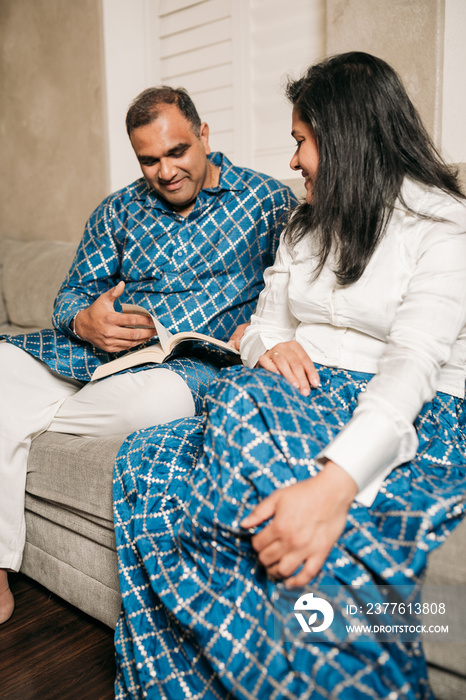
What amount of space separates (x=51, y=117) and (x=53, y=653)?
9.14ft

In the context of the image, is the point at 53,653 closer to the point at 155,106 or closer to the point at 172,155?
the point at 172,155

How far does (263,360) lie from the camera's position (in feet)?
3.83

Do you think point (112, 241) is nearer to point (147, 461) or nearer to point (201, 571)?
point (147, 461)

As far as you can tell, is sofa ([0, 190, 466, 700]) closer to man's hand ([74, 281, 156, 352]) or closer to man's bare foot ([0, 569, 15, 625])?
man's bare foot ([0, 569, 15, 625])

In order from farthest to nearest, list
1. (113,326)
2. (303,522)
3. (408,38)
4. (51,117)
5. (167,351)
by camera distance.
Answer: (51,117)
(408,38)
(113,326)
(167,351)
(303,522)

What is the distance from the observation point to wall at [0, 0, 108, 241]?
115 inches

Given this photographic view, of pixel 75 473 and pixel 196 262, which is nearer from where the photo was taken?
pixel 75 473

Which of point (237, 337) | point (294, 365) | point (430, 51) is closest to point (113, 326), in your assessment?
point (237, 337)

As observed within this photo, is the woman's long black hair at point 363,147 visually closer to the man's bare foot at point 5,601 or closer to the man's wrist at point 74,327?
the man's wrist at point 74,327

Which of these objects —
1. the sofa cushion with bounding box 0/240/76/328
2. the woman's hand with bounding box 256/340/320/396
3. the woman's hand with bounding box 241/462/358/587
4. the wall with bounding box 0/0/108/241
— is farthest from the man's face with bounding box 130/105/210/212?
the wall with bounding box 0/0/108/241

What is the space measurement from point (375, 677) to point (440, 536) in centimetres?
22

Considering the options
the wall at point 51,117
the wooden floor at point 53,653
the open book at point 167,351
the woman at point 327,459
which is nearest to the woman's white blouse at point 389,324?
the woman at point 327,459

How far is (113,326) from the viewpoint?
1533 millimetres

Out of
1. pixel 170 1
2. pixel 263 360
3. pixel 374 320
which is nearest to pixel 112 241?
pixel 263 360
